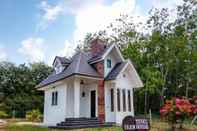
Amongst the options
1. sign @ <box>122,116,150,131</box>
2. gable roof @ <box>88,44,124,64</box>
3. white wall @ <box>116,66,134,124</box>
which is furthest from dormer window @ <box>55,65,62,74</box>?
sign @ <box>122,116,150,131</box>

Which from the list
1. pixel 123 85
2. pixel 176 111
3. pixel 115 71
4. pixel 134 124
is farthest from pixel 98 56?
pixel 134 124

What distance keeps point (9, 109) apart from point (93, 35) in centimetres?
1451

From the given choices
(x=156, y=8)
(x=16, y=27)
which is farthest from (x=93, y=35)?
(x=16, y=27)

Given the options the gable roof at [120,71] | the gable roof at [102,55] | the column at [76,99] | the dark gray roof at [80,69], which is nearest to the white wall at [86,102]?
the dark gray roof at [80,69]

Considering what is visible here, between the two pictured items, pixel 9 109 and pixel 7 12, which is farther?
pixel 9 109

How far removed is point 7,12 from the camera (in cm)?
1766

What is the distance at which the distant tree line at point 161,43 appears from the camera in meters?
27.5

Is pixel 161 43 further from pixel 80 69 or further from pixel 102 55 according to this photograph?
pixel 80 69

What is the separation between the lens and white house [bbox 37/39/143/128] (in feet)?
63.3

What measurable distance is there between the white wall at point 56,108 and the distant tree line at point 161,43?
36.0 ft

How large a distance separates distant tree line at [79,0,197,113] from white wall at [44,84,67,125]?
11.0m

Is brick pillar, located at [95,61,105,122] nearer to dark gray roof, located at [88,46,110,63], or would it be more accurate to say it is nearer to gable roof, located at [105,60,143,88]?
gable roof, located at [105,60,143,88]

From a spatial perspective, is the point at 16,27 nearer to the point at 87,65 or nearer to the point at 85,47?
the point at 87,65

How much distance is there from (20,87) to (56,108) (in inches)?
784
